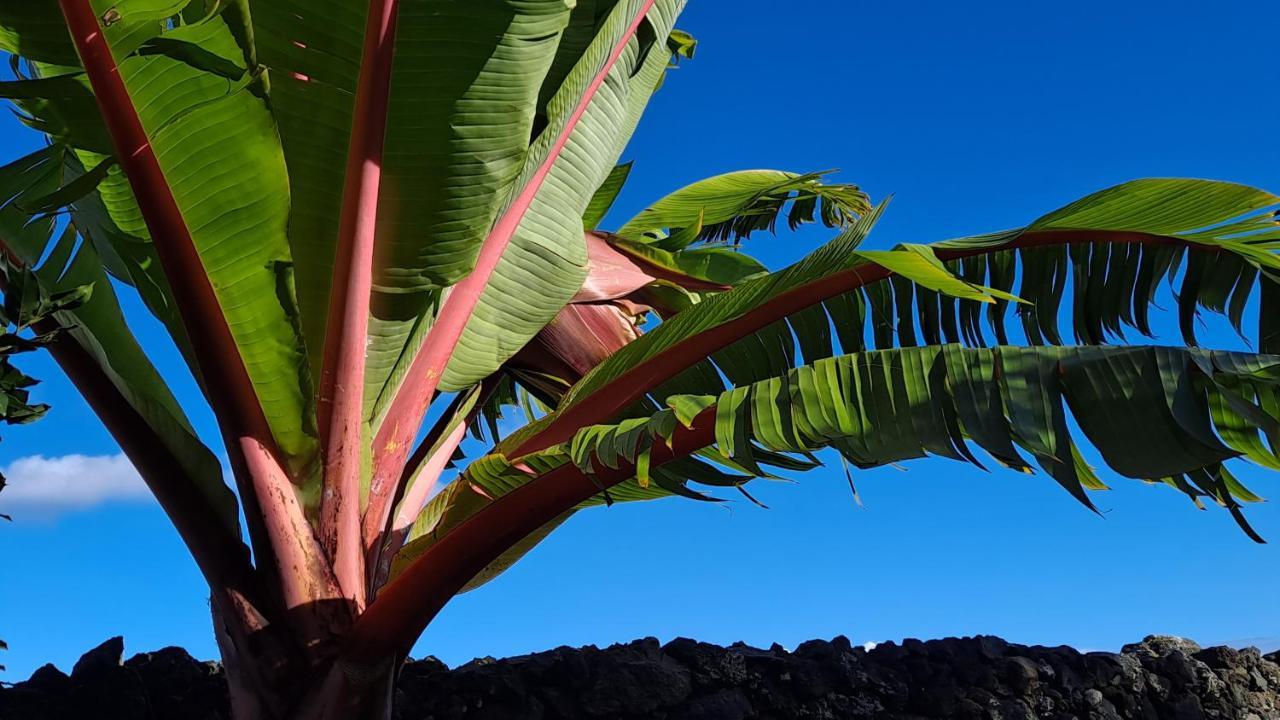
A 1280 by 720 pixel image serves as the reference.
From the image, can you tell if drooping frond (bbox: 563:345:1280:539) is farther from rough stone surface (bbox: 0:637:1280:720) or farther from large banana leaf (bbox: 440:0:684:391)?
rough stone surface (bbox: 0:637:1280:720)

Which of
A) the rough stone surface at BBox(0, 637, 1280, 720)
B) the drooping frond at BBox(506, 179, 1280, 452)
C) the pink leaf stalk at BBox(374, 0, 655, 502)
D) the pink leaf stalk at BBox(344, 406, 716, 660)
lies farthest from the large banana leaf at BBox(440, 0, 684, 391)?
the rough stone surface at BBox(0, 637, 1280, 720)

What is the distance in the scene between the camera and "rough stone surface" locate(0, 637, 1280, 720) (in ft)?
12.3

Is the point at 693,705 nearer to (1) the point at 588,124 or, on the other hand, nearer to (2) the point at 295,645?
(2) the point at 295,645

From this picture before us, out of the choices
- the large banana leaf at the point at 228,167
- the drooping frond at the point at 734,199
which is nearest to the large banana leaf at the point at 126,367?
the large banana leaf at the point at 228,167

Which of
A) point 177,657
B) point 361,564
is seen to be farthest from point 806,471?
point 177,657

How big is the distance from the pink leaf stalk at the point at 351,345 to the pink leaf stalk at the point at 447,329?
0.24 meters

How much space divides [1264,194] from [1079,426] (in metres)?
1.40

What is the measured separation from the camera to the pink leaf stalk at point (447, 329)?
307cm

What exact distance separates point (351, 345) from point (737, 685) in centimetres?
235

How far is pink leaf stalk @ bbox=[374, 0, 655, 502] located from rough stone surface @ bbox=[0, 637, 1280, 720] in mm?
1198

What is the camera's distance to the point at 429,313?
313 cm

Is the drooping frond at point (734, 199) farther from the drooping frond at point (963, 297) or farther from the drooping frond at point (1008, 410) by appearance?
the drooping frond at point (1008, 410)

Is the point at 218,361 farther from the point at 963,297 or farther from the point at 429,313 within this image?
the point at 963,297

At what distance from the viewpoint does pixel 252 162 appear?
7.88 feet
